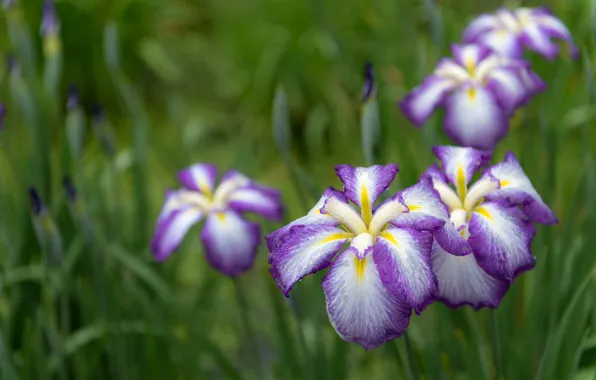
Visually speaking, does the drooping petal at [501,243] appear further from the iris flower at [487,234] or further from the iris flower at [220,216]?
the iris flower at [220,216]

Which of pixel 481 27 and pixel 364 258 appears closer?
pixel 364 258

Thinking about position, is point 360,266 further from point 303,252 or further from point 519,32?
point 519,32

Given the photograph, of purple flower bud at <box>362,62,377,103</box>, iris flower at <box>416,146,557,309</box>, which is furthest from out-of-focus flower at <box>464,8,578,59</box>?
iris flower at <box>416,146,557,309</box>

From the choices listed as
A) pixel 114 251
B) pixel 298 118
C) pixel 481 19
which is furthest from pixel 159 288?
pixel 298 118

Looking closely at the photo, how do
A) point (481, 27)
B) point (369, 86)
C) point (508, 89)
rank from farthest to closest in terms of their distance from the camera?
point (481, 27) < point (508, 89) < point (369, 86)

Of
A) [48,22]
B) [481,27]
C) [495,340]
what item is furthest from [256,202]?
[48,22]

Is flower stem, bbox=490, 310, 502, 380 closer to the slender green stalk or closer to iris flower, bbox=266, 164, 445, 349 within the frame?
the slender green stalk

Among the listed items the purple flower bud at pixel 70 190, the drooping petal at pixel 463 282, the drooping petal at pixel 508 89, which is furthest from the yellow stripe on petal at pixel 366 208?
the purple flower bud at pixel 70 190

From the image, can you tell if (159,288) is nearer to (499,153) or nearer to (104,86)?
(499,153)
